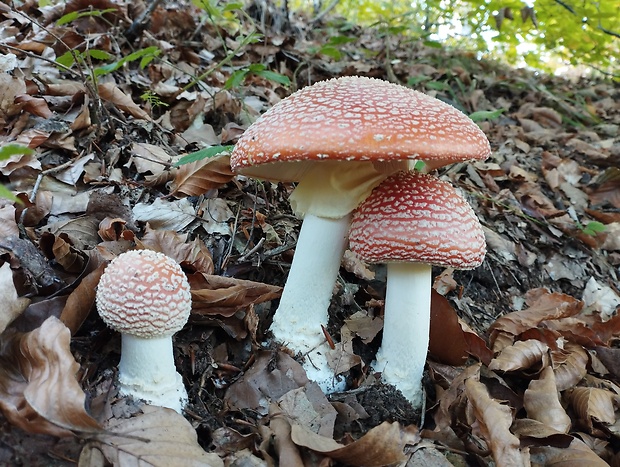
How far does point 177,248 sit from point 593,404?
2387 mm

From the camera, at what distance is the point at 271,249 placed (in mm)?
3086

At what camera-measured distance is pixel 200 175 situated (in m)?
3.11

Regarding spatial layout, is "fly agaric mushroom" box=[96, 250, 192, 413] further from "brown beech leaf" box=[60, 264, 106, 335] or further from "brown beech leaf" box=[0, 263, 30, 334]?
"brown beech leaf" box=[0, 263, 30, 334]

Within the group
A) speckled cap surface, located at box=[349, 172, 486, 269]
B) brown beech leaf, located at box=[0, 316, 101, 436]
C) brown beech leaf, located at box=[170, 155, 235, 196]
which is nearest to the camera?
brown beech leaf, located at box=[0, 316, 101, 436]

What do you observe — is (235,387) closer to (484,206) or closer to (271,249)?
(271,249)

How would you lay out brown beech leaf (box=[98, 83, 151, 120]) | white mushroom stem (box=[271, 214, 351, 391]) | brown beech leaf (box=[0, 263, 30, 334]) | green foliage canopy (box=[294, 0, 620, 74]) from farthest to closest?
green foliage canopy (box=[294, 0, 620, 74]), brown beech leaf (box=[98, 83, 151, 120]), white mushroom stem (box=[271, 214, 351, 391]), brown beech leaf (box=[0, 263, 30, 334])

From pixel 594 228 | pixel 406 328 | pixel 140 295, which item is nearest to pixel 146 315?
pixel 140 295

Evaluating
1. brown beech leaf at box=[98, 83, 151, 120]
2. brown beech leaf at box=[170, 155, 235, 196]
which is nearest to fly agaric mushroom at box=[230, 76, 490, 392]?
brown beech leaf at box=[170, 155, 235, 196]

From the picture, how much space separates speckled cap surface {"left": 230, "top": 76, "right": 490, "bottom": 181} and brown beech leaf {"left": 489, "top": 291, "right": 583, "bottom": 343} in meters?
1.47

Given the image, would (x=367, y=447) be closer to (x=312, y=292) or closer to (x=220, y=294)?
(x=312, y=292)

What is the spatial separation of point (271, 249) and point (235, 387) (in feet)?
3.19

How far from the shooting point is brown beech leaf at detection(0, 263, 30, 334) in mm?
1820

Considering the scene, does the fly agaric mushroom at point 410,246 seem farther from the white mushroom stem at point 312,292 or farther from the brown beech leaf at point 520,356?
the brown beech leaf at point 520,356

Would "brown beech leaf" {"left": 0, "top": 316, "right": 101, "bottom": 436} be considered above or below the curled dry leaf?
above
